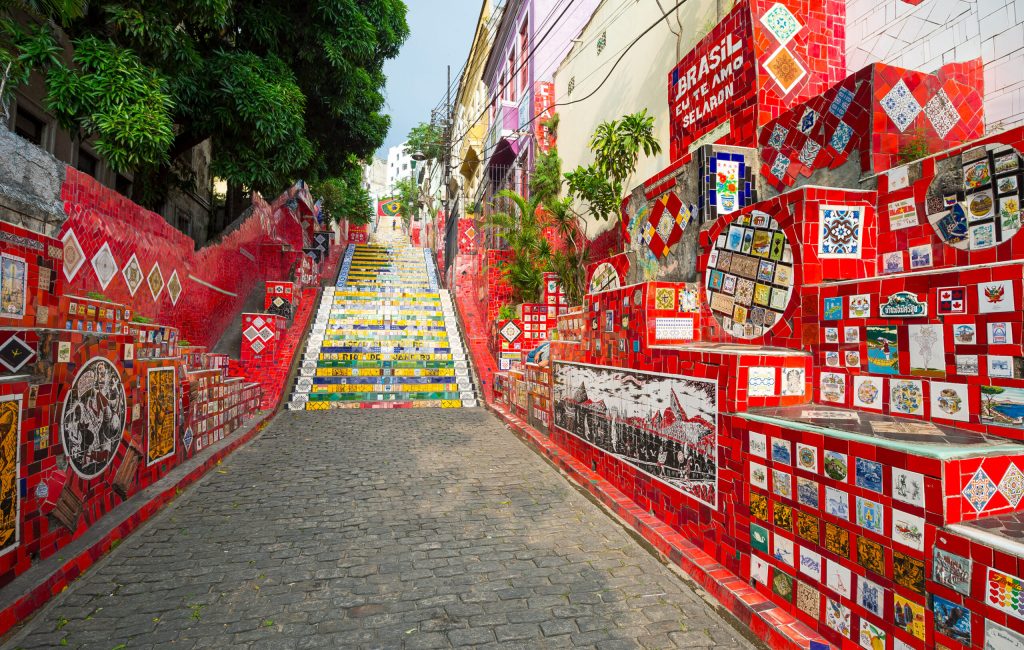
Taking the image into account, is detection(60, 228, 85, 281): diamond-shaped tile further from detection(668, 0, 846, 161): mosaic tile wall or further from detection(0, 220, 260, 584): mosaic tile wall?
detection(668, 0, 846, 161): mosaic tile wall

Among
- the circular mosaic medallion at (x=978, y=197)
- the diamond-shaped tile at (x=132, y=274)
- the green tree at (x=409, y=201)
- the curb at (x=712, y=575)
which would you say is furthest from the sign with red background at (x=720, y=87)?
the green tree at (x=409, y=201)

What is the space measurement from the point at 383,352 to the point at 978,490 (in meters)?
10.7

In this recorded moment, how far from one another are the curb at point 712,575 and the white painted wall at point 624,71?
470 centimetres

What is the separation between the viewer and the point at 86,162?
400 inches

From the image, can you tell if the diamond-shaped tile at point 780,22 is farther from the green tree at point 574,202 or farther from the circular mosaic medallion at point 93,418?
the circular mosaic medallion at point 93,418

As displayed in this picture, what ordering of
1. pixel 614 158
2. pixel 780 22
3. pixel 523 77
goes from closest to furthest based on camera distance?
pixel 780 22 < pixel 614 158 < pixel 523 77

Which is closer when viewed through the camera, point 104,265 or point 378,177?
point 104,265

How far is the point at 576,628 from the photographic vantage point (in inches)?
105

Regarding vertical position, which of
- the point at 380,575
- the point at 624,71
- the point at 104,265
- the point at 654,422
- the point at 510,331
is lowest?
the point at 380,575

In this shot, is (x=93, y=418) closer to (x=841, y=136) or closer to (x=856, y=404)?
(x=856, y=404)

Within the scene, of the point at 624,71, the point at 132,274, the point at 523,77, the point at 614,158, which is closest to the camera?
the point at 132,274

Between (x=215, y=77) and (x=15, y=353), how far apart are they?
6920 mm

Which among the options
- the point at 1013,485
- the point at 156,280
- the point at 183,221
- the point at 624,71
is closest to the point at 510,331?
the point at 624,71

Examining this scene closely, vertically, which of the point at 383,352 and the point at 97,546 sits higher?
the point at 383,352
